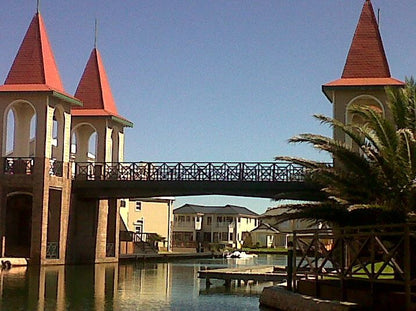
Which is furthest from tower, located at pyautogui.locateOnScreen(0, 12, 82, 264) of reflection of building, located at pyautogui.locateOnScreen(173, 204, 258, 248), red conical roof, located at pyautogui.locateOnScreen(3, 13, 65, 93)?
reflection of building, located at pyautogui.locateOnScreen(173, 204, 258, 248)

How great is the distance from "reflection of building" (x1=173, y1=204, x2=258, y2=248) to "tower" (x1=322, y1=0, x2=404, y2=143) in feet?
183

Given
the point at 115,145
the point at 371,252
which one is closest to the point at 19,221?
the point at 115,145

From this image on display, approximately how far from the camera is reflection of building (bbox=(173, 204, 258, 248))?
93500 mm

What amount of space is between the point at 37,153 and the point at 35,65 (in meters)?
4.89

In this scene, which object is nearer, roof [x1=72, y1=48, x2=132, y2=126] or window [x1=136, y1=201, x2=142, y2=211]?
roof [x1=72, y1=48, x2=132, y2=126]

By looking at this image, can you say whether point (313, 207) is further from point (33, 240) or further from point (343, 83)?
point (33, 240)

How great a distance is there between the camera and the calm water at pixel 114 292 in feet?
72.2

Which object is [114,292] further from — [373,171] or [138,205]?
[138,205]

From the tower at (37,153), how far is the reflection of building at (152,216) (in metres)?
24.6

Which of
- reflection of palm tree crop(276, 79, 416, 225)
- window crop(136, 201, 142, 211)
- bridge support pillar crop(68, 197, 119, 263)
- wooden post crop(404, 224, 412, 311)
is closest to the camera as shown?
wooden post crop(404, 224, 412, 311)

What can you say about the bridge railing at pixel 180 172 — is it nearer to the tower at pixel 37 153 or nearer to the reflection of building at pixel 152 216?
the tower at pixel 37 153

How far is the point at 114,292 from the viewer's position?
2639 cm

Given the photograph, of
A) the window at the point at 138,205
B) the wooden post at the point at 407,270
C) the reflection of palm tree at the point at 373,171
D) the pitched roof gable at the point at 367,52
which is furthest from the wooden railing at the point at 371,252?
the window at the point at 138,205

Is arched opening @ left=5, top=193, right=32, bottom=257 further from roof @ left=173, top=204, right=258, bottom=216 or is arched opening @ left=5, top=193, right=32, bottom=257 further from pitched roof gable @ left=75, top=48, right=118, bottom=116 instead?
roof @ left=173, top=204, right=258, bottom=216
